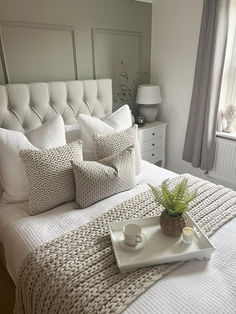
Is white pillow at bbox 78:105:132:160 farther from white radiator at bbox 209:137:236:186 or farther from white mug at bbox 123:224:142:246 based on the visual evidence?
white radiator at bbox 209:137:236:186

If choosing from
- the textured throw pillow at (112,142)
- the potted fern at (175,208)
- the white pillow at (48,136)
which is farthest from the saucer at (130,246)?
the white pillow at (48,136)

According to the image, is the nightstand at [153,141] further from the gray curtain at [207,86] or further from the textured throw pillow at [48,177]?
the textured throw pillow at [48,177]

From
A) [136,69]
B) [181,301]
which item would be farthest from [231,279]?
[136,69]

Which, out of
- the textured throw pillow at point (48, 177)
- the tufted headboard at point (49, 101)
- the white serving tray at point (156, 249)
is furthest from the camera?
the tufted headboard at point (49, 101)

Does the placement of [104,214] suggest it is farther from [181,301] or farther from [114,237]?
[181,301]

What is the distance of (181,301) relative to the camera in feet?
2.98

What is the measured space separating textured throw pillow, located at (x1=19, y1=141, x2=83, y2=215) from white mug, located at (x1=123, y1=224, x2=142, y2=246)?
1.70ft

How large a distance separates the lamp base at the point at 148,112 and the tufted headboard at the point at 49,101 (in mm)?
535

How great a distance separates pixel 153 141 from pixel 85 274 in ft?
6.76

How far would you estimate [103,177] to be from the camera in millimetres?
1528

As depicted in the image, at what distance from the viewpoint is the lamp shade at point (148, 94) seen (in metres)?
2.71

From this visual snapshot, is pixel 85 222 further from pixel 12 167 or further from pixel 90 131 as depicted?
pixel 90 131

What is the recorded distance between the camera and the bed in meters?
0.92

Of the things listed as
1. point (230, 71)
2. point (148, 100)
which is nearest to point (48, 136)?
point (148, 100)
